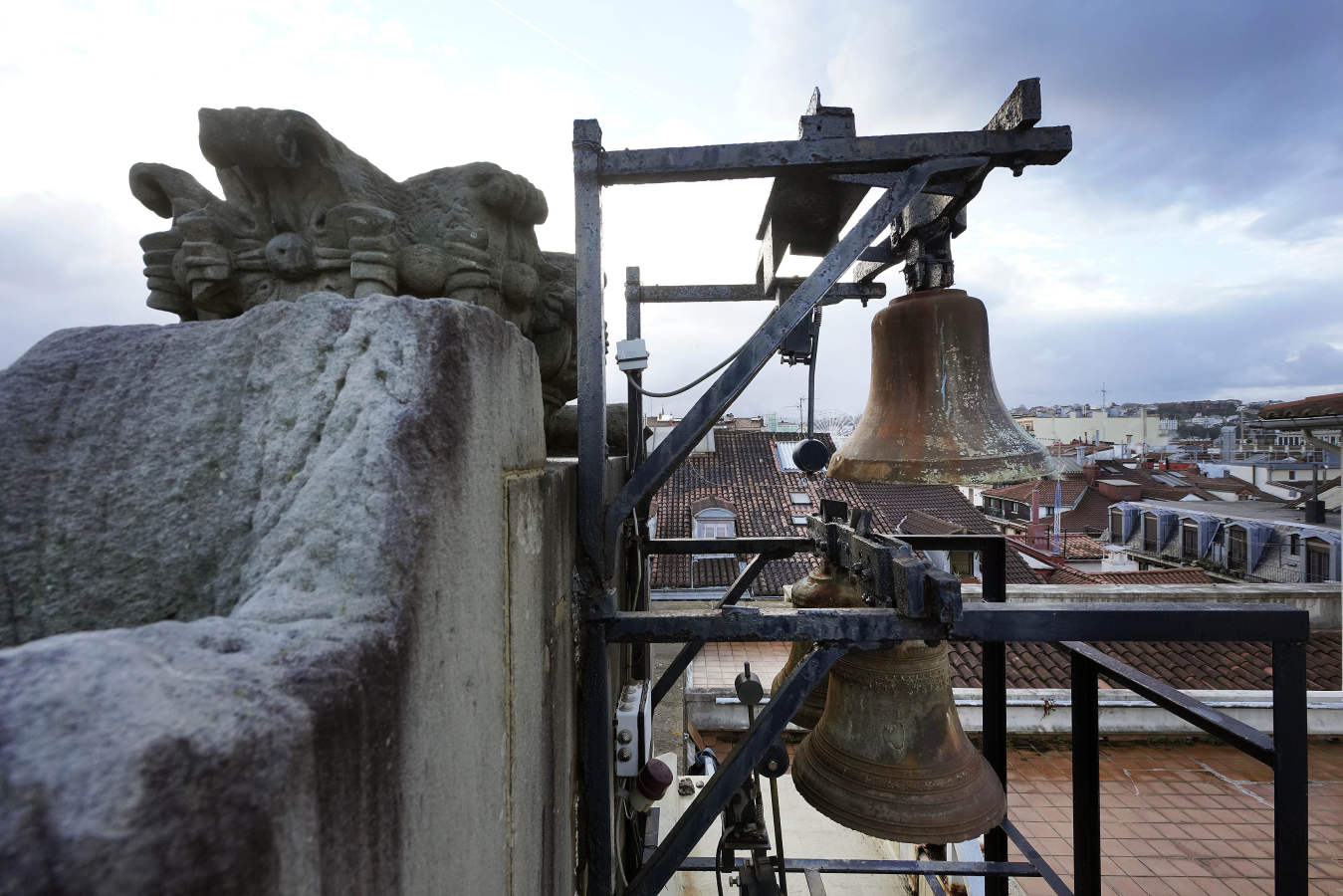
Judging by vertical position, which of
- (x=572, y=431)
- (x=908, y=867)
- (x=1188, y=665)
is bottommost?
(x=1188, y=665)

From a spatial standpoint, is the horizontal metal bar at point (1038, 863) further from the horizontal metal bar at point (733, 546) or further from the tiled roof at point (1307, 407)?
the tiled roof at point (1307, 407)

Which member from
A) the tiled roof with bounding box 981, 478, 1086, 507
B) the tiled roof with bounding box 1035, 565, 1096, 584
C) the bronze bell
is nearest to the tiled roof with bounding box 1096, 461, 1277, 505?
the tiled roof with bounding box 981, 478, 1086, 507

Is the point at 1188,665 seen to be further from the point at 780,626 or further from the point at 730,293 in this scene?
the point at 780,626

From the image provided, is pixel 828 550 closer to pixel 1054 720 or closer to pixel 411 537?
pixel 411 537

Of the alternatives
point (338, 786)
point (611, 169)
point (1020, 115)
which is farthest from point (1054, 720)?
point (338, 786)

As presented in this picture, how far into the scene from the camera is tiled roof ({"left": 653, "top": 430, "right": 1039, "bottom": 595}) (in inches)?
531

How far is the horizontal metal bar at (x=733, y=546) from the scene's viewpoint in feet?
11.0

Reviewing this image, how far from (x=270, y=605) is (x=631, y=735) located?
1.69 meters

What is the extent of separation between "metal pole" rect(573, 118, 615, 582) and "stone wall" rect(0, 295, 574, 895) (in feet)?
1.95

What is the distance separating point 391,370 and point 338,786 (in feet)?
1.82

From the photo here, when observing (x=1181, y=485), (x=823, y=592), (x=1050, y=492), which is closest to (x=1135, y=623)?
(x=823, y=592)

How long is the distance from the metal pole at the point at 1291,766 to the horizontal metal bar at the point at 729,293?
231cm

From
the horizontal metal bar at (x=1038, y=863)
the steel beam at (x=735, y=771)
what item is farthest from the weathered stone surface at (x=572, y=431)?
the horizontal metal bar at (x=1038, y=863)

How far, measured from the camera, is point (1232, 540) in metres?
17.4
